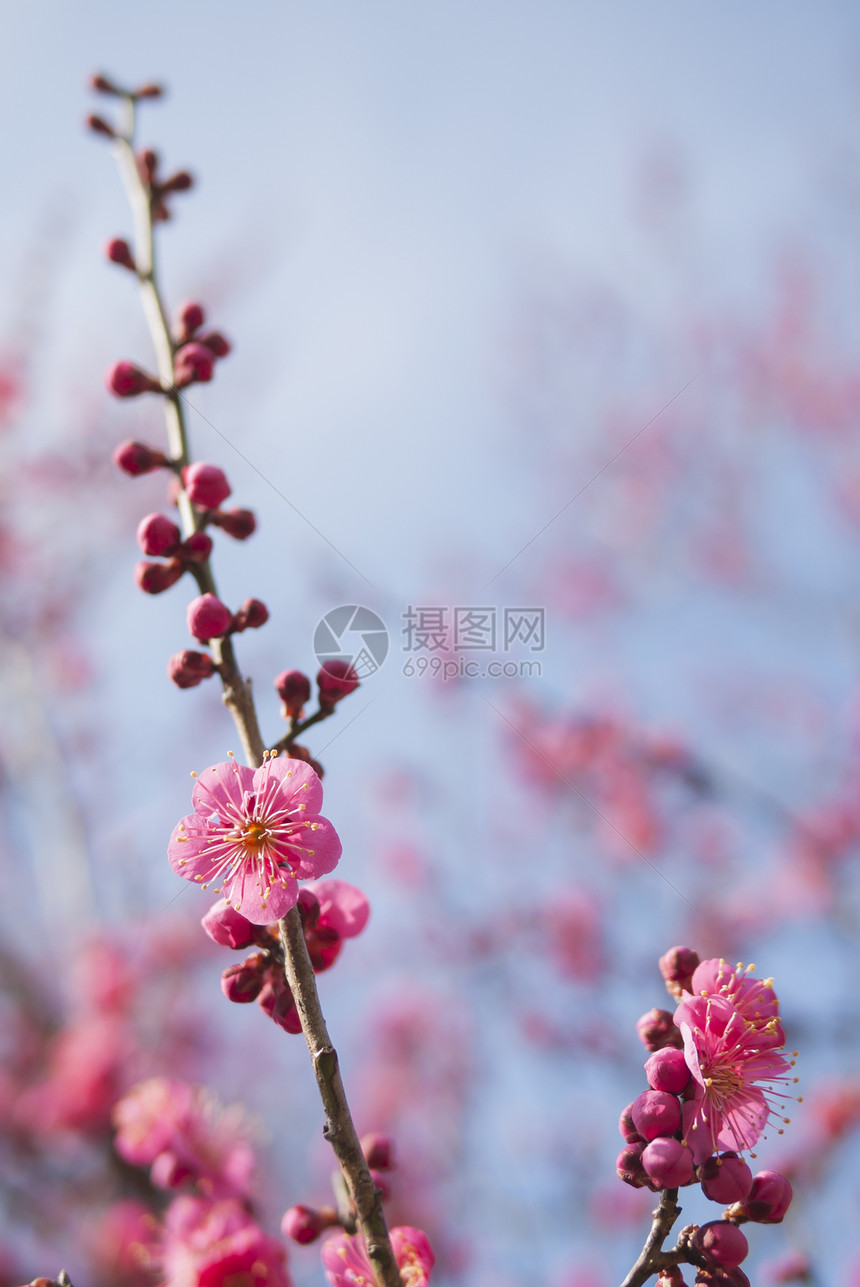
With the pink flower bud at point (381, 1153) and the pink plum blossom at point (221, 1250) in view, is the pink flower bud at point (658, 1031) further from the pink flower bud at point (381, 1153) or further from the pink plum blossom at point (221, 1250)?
the pink plum blossom at point (221, 1250)

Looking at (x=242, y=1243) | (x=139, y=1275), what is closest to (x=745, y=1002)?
(x=242, y=1243)

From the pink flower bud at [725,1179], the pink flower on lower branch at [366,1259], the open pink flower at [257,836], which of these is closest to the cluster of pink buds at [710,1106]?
the pink flower bud at [725,1179]

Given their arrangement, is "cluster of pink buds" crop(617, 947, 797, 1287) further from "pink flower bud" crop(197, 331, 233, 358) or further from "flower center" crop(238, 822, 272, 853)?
"pink flower bud" crop(197, 331, 233, 358)

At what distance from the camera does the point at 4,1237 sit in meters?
3.62

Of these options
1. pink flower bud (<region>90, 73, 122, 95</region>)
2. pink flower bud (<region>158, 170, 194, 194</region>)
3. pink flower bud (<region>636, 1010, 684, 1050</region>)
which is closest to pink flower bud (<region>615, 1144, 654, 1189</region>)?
pink flower bud (<region>636, 1010, 684, 1050</region>)

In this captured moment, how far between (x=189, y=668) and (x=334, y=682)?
0.26 m

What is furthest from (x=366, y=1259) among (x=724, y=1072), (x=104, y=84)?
(x=104, y=84)

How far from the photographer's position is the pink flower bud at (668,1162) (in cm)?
121

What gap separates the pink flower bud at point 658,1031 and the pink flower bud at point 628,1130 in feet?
0.38

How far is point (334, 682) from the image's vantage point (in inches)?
61.7

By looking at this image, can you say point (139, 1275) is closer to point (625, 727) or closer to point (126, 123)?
point (625, 727)

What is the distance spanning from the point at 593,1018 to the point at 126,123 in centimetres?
566

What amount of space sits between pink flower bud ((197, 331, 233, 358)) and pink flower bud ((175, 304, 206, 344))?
3 cm

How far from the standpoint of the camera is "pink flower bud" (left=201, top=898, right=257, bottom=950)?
52.6 inches
